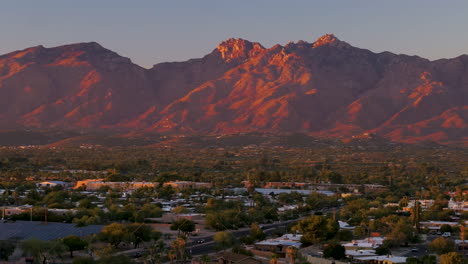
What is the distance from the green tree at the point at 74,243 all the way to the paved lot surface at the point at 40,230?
378 centimetres

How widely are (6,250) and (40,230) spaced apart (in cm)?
981

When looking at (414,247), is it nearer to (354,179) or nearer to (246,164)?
(354,179)

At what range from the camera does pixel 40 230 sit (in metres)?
64.7

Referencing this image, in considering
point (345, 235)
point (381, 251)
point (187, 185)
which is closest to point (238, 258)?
point (381, 251)

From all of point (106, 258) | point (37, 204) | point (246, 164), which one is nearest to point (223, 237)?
point (106, 258)

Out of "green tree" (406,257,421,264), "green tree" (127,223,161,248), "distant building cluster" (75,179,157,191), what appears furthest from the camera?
"distant building cluster" (75,179,157,191)

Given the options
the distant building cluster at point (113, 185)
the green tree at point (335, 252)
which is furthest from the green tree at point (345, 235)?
the distant building cluster at point (113, 185)

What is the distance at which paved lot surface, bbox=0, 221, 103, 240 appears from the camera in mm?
62269

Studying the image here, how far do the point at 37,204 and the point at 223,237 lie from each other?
3460cm

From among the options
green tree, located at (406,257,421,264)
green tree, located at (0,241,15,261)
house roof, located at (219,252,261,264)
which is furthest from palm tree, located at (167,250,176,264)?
green tree, located at (406,257,421,264)

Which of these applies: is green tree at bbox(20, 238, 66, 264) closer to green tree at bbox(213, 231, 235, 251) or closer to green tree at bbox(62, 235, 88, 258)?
green tree at bbox(62, 235, 88, 258)

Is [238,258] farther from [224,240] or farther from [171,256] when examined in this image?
[224,240]

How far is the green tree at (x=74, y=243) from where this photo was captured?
2261 inches

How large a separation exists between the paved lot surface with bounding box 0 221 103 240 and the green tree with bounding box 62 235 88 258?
378cm
